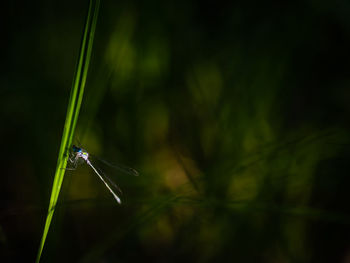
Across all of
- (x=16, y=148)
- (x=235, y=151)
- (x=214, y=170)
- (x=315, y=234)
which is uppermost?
(x=16, y=148)

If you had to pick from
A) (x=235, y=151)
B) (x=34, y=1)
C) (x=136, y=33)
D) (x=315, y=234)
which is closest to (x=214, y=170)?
(x=235, y=151)

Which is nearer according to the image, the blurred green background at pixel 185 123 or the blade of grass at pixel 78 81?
the blade of grass at pixel 78 81

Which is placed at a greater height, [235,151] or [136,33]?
[136,33]

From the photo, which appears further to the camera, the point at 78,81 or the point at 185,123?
the point at 185,123

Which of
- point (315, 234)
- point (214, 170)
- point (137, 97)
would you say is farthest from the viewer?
point (137, 97)

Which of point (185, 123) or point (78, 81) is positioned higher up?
point (185, 123)

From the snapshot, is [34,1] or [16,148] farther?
[34,1]

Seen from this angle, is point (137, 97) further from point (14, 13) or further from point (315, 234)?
point (315, 234)

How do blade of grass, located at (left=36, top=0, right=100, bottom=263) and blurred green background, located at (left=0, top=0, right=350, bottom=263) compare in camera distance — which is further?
blurred green background, located at (left=0, top=0, right=350, bottom=263)
